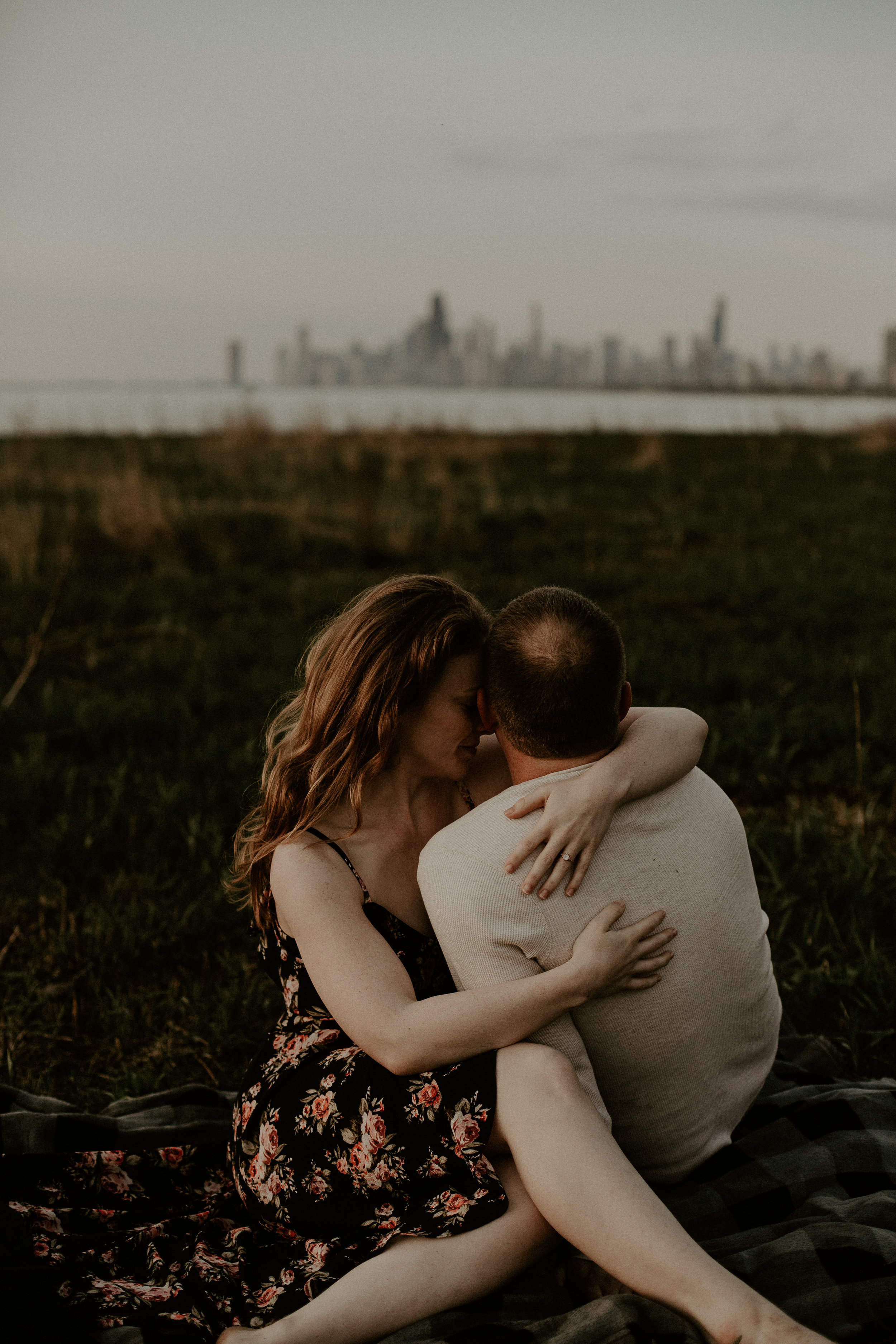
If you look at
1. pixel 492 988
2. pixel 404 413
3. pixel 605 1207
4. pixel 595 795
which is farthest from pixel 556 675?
pixel 404 413

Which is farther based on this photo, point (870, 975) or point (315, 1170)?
point (870, 975)

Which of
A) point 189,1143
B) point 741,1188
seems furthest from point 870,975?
point 189,1143

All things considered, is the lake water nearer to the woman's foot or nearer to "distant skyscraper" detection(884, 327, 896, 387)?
the woman's foot

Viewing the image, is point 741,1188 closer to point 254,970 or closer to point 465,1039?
point 465,1039

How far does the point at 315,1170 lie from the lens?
6.58 feet

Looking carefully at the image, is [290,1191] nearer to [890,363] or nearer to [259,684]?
[259,684]

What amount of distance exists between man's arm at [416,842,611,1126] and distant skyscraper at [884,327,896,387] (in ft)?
145

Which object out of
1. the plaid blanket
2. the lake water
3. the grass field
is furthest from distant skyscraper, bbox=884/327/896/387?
the plaid blanket

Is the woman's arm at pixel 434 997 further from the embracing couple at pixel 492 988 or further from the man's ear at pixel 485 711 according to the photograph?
the man's ear at pixel 485 711

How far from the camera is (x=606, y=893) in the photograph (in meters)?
1.95

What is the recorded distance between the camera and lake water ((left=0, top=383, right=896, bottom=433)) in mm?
16156

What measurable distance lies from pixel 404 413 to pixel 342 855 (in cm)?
1726

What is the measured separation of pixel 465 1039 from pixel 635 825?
18.6 inches

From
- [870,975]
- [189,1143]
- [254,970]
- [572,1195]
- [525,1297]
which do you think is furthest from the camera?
[254,970]
